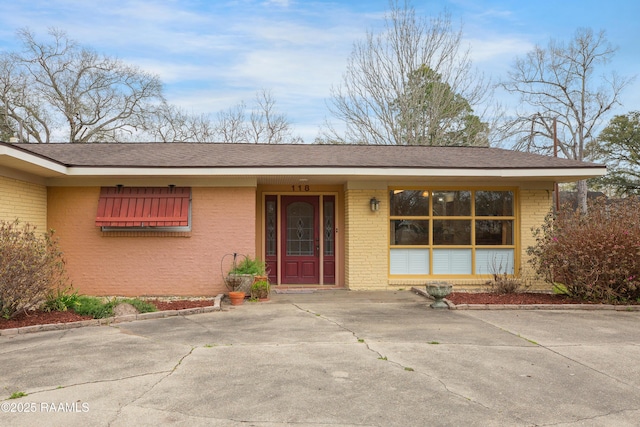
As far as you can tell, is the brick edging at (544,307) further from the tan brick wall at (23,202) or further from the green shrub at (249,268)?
the tan brick wall at (23,202)

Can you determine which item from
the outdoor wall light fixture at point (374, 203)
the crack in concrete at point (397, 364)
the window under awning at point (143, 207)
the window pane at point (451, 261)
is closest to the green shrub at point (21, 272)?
the window under awning at point (143, 207)

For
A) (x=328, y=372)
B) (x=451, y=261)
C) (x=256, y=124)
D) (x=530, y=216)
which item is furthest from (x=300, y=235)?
(x=256, y=124)

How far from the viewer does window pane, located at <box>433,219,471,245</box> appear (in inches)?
457

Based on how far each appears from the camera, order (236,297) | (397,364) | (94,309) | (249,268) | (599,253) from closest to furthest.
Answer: (397,364) → (94,309) → (599,253) → (236,297) → (249,268)

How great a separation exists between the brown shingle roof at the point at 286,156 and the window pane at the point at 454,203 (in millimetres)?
817

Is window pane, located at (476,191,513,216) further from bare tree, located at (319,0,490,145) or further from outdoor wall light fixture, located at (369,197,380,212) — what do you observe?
bare tree, located at (319,0,490,145)

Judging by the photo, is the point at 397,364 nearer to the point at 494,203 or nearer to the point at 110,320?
the point at 110,320

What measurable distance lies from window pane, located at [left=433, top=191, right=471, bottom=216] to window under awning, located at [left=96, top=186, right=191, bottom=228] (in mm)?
6030

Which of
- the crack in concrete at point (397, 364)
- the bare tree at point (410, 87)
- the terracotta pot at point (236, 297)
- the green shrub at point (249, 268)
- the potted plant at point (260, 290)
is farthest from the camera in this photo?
the bare tree at point (410, 87)

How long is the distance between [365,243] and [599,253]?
486 centimetres

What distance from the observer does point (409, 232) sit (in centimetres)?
1161

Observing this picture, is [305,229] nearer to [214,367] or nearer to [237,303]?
[237,303]

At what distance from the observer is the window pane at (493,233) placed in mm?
11664

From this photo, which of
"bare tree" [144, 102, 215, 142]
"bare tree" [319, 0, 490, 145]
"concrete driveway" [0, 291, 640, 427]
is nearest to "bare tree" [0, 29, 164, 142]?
"bare tree" [144, 102, 215, 142]
